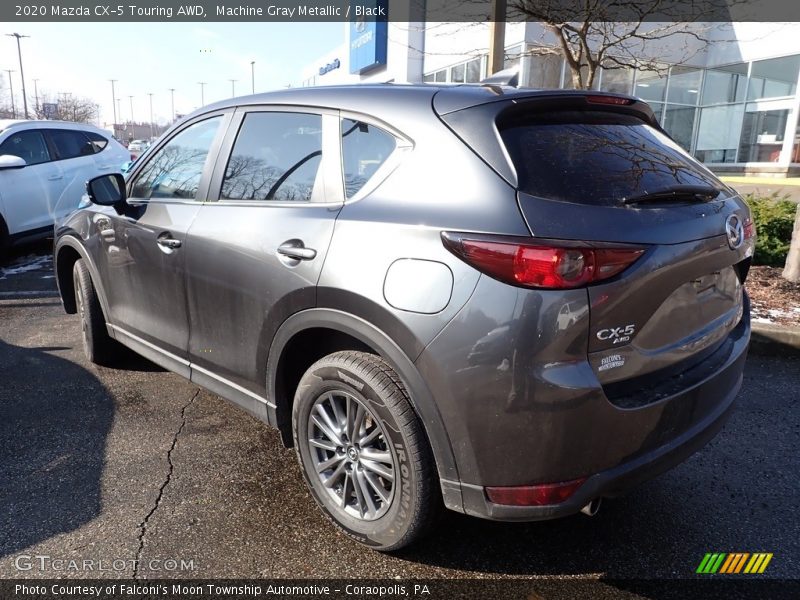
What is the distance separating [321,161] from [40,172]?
23.9 feet

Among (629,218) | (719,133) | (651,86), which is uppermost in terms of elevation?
(651,86)

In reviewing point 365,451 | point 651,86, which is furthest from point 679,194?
point 651,86

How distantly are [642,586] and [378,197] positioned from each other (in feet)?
5.78

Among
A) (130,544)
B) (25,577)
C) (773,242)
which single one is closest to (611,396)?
(130,544)

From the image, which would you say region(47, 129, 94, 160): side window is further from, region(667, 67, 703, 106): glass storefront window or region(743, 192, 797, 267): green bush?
region(667, 67, 703, 106): glass storefront window

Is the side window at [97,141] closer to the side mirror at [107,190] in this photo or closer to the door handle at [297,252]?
the side mirror at [107,190]

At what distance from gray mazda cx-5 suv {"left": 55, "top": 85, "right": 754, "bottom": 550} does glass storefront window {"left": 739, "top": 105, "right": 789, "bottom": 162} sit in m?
19.3

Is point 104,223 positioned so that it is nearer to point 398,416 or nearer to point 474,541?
point 398,416

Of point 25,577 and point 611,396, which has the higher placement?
point 611,396

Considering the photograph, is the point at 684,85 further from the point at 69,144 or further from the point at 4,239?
the point at 4,239

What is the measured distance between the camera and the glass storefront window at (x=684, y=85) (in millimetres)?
19906

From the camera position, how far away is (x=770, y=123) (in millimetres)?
18672

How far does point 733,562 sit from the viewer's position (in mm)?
2373

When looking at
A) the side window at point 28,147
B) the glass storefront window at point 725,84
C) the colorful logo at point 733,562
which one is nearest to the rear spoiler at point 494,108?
the colorful logo at point 733,562
